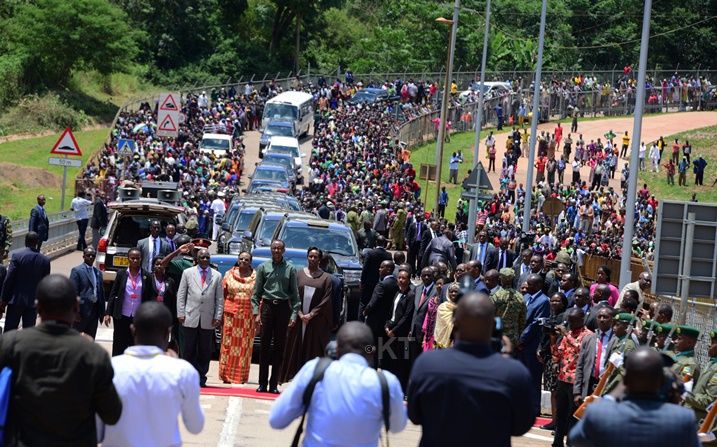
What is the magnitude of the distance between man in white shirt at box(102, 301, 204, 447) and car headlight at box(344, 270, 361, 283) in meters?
13.2

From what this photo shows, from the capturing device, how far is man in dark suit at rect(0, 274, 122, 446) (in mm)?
6094

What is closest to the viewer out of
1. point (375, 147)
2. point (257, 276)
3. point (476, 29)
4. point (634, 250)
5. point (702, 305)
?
point (257, 276)

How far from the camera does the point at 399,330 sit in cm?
1509

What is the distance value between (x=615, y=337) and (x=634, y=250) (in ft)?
73.4

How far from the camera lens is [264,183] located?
39531mm

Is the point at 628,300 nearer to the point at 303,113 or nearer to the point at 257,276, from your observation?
the point at 257,276

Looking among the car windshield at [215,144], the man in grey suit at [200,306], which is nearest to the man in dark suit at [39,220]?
the man in grey suit at [200,306]

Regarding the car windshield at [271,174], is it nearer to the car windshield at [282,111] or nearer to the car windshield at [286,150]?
the car windshield at [286,150]

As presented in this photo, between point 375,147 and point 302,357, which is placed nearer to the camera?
point 302,357

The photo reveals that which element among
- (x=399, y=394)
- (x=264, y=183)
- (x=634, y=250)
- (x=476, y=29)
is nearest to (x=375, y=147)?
(x=264, y=183)

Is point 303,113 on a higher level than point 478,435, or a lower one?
higher

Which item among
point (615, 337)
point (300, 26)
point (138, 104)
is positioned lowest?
point (615, 337)

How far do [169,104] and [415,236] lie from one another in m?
7.81

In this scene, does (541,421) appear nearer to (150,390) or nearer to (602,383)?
(602,383)
